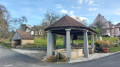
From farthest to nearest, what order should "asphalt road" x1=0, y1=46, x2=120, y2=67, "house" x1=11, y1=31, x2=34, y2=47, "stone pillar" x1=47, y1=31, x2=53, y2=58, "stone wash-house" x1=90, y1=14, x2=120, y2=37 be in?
"stone wash-house" x1=90, y1=14, x2=120, y2=37 < "house" x1=11, y1=31, x2=34, y2=47 < "stone pillar" x1=47, y1=31, x2=53, y2=58 < "asphalt road" x1=0, y1=46, x2=120, y2=67

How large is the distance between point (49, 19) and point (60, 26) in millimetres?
22163

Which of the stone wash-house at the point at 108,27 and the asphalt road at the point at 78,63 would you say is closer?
the asphalt road at the point at 78,63

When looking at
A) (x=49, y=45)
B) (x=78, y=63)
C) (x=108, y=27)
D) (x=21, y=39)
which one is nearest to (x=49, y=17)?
(x=21, y=39)

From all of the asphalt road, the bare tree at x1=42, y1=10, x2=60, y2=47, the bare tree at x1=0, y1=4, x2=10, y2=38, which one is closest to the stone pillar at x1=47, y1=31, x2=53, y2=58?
the asphalt road

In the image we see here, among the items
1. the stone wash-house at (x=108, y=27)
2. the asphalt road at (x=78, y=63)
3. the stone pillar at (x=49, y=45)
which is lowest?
the asphalt road at (x=78, y=63)

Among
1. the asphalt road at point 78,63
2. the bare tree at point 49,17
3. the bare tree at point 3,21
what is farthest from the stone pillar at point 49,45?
the bare tree at point 3,21

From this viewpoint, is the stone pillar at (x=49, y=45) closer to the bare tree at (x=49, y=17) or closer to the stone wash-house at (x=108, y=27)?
the bare tree at (x=49, y=17)

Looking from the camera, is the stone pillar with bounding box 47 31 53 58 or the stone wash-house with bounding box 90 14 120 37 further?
the stone wash-house with bounding box 90 14 120 37

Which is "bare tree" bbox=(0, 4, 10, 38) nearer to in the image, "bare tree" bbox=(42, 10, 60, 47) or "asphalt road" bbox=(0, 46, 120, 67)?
"bare tree" bbox=(42, 10, 60, 47)

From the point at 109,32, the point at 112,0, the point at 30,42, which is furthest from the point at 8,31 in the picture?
the point at 109,32

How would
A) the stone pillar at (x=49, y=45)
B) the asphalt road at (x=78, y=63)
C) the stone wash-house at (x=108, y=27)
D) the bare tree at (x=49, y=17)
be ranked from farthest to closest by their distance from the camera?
the stone wash-house at (x=108, y=27), the bare tree at (x=49, y=17), the stone pillar at (x=49, y=45), the asphalt road at (x=78, y=63)

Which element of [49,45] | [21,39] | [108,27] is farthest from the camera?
[108,27]

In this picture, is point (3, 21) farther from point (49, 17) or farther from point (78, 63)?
point (78, 63)

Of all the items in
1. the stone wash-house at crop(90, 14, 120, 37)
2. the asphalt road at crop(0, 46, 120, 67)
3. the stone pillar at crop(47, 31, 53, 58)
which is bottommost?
the asphalt road at crop(0, 46, 120, 67)
